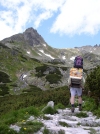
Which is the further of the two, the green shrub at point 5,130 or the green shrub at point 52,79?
the green shrub at point 52,79

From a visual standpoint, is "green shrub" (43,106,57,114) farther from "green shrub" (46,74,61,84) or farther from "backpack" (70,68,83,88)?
"green shrub" (46,74,61,84)

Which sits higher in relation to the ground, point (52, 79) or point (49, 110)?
point (52, 79)

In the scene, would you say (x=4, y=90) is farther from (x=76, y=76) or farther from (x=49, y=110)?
(x=76, y=76)

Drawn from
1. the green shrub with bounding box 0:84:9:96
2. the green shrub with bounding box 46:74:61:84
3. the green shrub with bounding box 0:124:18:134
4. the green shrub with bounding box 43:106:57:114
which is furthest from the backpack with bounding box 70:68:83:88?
the green shrub with bounding box 46:74:61:84

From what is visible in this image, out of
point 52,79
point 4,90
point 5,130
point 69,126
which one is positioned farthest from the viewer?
point 52,79

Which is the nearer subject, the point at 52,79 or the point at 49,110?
the point at 49,110

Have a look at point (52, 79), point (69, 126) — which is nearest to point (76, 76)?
point (69, 126)

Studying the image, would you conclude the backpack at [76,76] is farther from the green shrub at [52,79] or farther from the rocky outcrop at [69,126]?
the green shrub at [52,79]

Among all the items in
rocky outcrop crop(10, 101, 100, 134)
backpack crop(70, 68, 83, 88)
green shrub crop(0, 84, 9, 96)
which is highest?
green shrub crop(0, 84, 9, 96)

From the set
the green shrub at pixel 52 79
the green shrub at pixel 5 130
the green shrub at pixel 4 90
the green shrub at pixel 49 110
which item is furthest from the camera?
the green shrub at pixel 52 79

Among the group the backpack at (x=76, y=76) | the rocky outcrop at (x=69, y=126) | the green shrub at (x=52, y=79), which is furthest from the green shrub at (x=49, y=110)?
the green shrub at (x=52, y=79)

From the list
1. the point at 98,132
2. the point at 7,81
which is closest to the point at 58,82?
the point at 7,81

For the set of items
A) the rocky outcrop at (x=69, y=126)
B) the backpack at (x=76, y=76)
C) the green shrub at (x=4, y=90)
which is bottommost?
the rocky outcrop at (x=69, y=126)

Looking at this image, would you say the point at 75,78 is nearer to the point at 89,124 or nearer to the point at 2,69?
the point at 89,124
